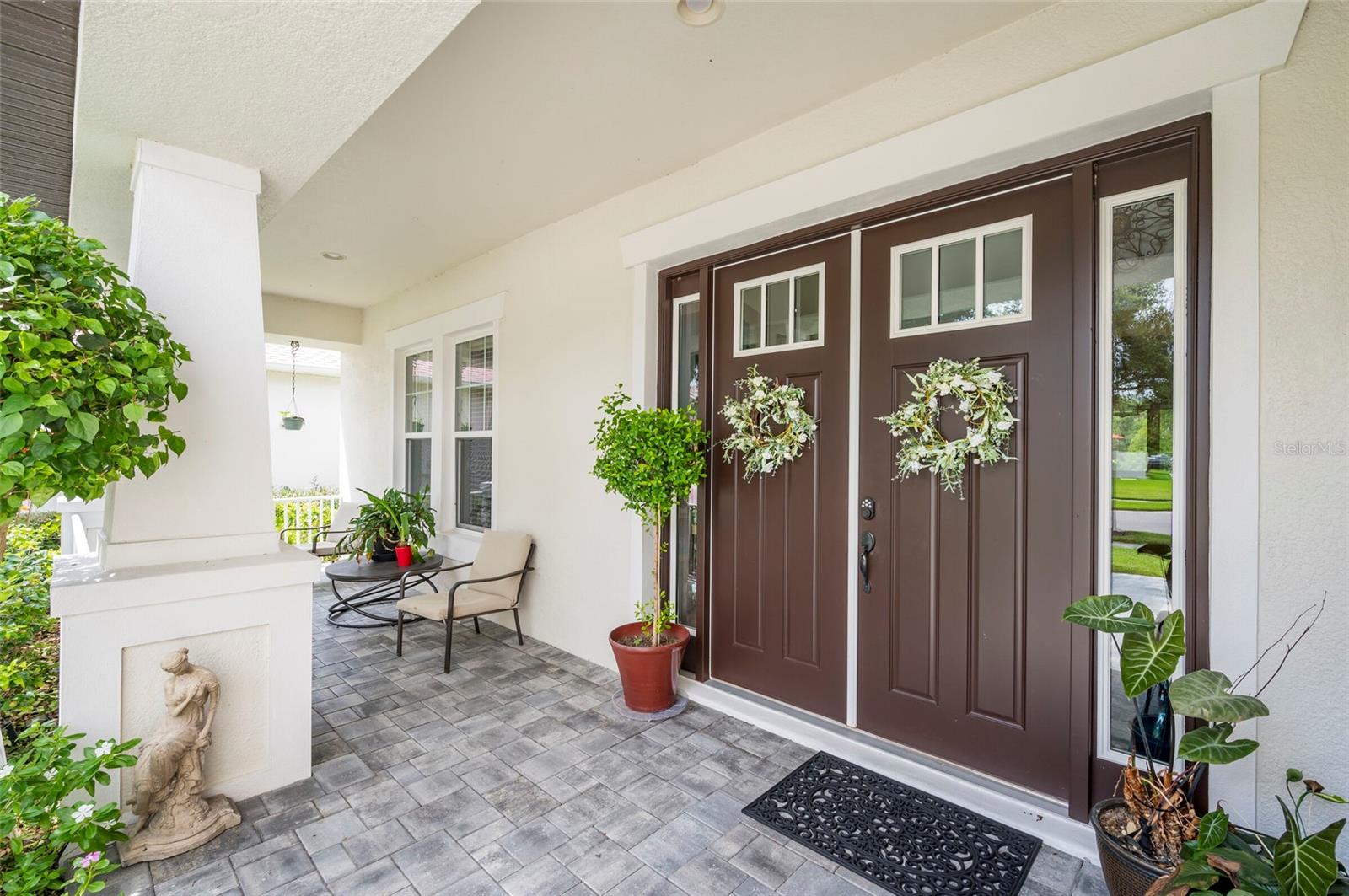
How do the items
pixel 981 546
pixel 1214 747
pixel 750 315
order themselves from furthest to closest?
1. pixel 750 315
2. pixel 981 546
3. pixel 1214 747

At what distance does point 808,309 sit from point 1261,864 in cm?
237

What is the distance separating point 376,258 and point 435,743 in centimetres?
394

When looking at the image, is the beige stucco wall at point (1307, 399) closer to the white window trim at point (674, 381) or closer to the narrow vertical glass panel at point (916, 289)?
the narrow vertical glass panel at point (916, 289)

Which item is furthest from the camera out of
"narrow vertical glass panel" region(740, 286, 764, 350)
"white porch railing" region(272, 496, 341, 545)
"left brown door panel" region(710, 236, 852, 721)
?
"white porch railing" region(272, 496, 341, 545)

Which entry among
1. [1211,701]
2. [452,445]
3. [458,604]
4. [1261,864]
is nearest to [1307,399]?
[1211,701]

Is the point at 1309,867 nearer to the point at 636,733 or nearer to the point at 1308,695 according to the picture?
the point at 1308,695

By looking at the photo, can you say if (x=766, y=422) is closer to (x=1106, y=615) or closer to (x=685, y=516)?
(x=685, y=516)

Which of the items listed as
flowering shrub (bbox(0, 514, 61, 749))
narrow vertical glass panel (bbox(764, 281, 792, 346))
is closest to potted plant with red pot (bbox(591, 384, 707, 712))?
narrow vertical glass panel (bbox(764, 281, 792, 346))

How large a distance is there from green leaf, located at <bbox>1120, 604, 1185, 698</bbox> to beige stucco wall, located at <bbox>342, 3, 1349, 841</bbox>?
1.54 ft

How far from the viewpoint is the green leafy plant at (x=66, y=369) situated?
1.48 metres

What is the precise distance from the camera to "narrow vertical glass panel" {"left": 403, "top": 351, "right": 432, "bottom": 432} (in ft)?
18.8

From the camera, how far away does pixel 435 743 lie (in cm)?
269

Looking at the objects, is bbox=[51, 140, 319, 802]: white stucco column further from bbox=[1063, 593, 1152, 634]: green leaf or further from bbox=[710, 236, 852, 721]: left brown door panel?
bbox=[1063, 593, 1152, 634]: green leaf

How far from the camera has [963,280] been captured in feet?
7.78
